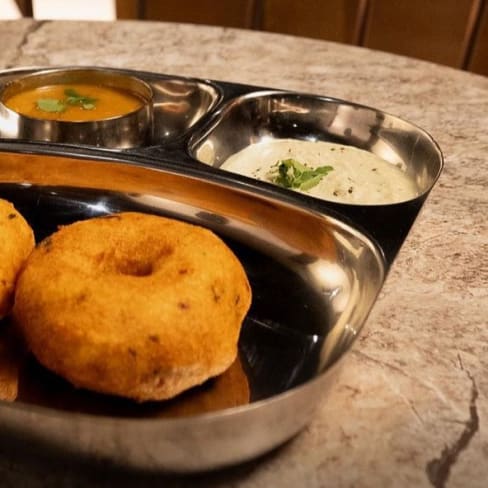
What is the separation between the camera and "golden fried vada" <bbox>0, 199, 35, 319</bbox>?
3.29 feet

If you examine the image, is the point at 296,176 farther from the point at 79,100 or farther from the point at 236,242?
the point at 79,100

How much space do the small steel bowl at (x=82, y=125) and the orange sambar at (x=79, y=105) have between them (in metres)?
0.02

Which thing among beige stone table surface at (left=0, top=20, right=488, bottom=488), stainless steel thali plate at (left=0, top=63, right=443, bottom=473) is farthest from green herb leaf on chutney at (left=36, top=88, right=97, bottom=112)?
beige stone table surface at (left=0, top=20, right=488, bottom=488)

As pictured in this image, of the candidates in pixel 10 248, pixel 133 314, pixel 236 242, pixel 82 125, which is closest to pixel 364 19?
pixel 82 125

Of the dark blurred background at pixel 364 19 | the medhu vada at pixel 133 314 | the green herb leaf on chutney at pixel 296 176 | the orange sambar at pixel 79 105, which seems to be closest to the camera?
the medhu vada at pixel 133 314

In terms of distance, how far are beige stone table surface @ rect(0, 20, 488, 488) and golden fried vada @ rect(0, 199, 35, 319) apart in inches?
10.7

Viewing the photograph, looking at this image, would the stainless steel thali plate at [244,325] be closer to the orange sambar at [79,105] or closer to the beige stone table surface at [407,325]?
the beige stone table surface at [407,325]

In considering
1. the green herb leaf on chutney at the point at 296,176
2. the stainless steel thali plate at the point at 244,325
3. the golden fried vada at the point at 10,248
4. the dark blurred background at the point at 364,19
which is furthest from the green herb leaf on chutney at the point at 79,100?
the dark blurred background at the point at 364,19

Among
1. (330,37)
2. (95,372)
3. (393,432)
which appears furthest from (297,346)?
(330,37)

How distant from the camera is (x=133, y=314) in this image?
2.86 ft

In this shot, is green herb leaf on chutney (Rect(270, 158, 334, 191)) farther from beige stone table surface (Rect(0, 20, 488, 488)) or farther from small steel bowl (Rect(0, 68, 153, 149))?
small steel bowl (Rect(0, 68, 153, 149))

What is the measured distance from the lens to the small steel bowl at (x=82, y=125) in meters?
1.54

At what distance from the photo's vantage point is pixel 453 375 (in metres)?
1.00

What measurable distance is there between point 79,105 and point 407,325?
40.1 inches
